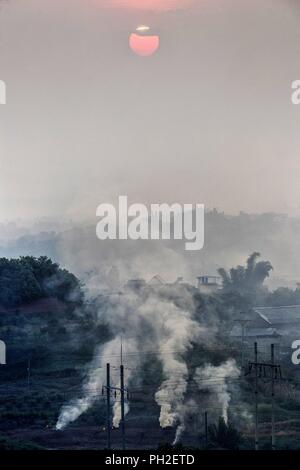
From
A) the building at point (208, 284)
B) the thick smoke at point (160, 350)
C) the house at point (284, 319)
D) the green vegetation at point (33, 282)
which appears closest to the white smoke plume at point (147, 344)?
the thick smoke at point (160, 350)

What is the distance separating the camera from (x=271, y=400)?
2091 cm

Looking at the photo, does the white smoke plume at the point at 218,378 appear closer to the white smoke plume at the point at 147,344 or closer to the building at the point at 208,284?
the white smoke plume at the point at 147,344

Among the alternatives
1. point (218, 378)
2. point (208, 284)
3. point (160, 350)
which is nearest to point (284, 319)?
point (208, 284)

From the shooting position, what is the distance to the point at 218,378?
71.3ft

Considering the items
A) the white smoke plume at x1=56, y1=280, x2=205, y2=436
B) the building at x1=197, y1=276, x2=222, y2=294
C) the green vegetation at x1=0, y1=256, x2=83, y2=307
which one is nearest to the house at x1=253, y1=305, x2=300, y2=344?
the building at x1=197, y1=276, x2=222, y2=294

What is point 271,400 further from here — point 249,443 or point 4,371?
point 4,371

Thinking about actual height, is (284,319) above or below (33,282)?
below

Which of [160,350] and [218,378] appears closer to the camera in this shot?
[218,378]

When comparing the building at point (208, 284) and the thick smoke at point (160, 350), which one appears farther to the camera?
the building at point (208, 284)

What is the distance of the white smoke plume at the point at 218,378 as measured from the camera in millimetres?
21277

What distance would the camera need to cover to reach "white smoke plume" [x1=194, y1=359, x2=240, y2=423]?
2128 centimetres

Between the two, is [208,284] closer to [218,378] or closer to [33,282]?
[218,378]
